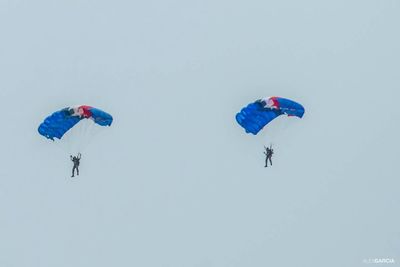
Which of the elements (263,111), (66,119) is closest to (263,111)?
(263,111)

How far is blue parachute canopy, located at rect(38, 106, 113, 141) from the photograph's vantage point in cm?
5100

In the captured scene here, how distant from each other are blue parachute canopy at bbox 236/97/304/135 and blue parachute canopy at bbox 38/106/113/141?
21.8ft

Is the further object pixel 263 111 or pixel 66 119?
pixel 66 119

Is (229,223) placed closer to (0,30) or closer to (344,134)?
(344,134)

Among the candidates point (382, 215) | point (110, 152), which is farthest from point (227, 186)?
point (382, 215)

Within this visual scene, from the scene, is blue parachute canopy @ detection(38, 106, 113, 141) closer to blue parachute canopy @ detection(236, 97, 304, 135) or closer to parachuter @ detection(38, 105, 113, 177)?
parachuter @ detection(38, 105, 113, 177)

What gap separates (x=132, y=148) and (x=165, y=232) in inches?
425

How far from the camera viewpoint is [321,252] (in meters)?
123

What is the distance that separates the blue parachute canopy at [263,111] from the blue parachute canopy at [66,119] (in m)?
6.63

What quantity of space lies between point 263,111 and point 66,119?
32.2 ft

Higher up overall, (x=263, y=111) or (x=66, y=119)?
(x=263, y=111)

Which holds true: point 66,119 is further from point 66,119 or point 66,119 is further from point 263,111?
point 263,111

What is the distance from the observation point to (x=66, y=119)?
5147 cm

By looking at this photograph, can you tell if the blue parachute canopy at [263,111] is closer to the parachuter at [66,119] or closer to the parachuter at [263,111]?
the parachuter at [263,111]
